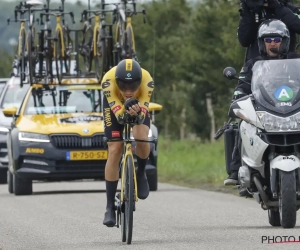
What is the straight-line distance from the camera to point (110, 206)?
10781 mm

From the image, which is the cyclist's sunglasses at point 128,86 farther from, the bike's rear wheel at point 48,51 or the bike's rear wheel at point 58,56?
the bike's rear wheel at point 48,51

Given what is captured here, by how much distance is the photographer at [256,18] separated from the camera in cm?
1220

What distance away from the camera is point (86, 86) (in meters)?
19.2

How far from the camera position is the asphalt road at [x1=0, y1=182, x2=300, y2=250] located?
10.3 m

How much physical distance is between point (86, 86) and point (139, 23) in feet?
95.8

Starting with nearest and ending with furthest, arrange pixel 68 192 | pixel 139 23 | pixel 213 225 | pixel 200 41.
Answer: pixel 213 225 < pixel 68 192 < pixel 200 41 < pixel 139 23

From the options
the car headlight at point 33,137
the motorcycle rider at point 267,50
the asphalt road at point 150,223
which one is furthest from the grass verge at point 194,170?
the motorcycle rider at point 267,50

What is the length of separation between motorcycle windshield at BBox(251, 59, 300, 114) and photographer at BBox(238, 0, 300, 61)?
26.5 inches

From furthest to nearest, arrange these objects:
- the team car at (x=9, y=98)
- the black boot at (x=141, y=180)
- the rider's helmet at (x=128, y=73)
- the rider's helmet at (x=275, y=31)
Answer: the team car at (x=9, y=98)
the rider's helmet at (x=275, y=31)
the black boot at (x=141, y=180)
the rider's helmet at (x=128, y=73)

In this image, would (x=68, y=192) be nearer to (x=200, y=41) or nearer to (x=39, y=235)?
(x=39, y=235)

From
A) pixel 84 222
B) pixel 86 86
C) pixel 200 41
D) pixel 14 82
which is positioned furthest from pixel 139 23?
pixel 84 222

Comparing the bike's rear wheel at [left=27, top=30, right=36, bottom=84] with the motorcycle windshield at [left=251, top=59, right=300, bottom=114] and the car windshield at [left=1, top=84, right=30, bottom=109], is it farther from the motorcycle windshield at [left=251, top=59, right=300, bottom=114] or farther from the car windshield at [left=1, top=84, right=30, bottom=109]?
the motorcycle windshield at [left=251, top=59, right=300, bottom=114]

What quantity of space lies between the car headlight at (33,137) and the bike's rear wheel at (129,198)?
7556 mm

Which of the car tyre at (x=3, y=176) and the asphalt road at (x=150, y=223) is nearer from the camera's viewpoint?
the asphalt road at (x=150, y=223)
